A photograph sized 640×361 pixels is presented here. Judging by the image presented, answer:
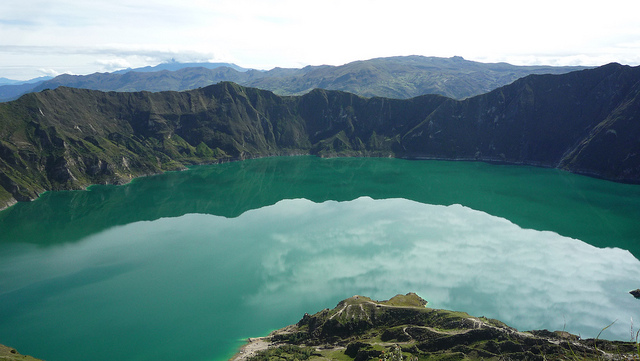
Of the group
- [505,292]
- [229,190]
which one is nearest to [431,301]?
[505,292]

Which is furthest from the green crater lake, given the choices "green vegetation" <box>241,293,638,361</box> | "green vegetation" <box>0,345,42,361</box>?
"green vegetation" <box>241,293,638,361</box>

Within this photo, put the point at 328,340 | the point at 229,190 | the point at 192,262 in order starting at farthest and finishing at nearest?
the point at 229,190 < the point at 192,262 < the point at 328,340

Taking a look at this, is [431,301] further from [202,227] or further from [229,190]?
[229,190]

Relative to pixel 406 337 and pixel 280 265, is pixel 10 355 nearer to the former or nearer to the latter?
pixel 280 265

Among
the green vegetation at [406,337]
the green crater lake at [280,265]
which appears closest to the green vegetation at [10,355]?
the green crater lake at [280,265]

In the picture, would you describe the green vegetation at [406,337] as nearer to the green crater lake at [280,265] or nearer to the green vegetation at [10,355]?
the green crater lake at [280,265]

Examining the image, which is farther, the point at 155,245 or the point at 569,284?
the point at 155,245

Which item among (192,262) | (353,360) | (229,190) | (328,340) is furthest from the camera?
(229,190)

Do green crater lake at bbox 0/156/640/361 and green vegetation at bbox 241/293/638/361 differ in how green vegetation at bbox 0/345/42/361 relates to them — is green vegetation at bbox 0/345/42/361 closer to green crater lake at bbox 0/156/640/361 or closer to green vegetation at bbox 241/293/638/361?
green crater lake at bbox 0/156/640/361
